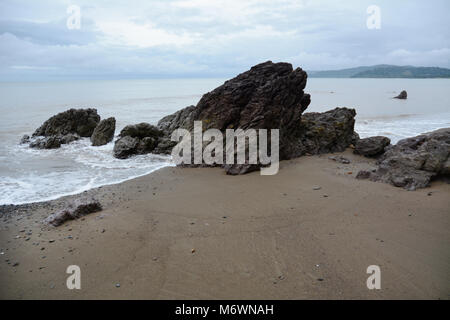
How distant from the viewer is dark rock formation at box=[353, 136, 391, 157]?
12578 millimetres

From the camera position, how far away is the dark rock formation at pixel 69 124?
19.0 metres

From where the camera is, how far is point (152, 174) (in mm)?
11055

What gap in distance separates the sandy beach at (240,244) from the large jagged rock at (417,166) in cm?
35

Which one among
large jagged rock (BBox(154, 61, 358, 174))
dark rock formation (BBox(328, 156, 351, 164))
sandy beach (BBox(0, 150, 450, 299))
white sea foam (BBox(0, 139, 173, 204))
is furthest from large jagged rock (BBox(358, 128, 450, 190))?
white sea foam (BBox(0, 139, 173, 204))

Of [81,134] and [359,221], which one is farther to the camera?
[81,134]

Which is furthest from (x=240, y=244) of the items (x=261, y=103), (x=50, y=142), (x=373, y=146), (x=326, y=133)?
(x=50, y=142)

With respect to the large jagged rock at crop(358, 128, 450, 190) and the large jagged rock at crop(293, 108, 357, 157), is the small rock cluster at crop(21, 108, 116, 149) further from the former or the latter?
the large jagged rock at crop(358, 128, 450, 190)

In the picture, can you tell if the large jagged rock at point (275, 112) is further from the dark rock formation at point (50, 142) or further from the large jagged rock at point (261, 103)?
the dark rock formation at point (50, 142)

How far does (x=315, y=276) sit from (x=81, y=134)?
18.7 metres

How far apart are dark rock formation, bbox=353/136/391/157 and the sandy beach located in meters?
4.65

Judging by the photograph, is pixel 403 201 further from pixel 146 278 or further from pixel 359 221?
pixel 146 278

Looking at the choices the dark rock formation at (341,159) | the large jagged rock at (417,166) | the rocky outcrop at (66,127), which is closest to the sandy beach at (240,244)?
the large jagged rock at (417,166)

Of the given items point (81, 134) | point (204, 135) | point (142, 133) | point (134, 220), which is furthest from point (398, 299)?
point (81, 134)
